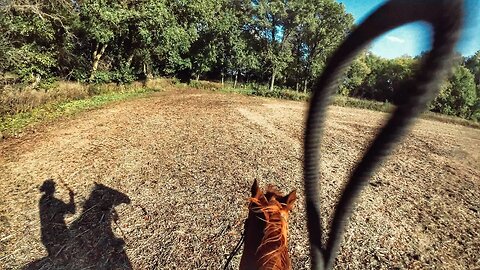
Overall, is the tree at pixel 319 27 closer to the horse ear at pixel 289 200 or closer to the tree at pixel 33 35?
the tree at pixel 33 35

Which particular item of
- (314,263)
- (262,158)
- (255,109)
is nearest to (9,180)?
(262,158)

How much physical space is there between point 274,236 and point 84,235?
188 inches

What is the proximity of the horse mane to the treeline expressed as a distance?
7143 millimetres

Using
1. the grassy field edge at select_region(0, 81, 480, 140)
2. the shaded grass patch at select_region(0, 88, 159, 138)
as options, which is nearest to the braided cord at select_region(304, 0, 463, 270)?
the grassy field edge at select_region(0, 81, 480, 140)

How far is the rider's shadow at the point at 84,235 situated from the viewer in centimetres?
475

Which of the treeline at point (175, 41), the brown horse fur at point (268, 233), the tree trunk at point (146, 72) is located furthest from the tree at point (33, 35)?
the brown horse fur at point (268, 233)

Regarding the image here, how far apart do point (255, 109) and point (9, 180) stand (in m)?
12.5

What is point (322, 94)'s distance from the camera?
0.73m

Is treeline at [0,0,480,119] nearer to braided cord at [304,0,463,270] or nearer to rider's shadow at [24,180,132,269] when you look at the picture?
rider's shadow at [24,180,132,269]

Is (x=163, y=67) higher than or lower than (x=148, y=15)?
lower

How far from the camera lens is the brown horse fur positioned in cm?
164

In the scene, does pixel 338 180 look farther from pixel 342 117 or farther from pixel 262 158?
pixel 342 117

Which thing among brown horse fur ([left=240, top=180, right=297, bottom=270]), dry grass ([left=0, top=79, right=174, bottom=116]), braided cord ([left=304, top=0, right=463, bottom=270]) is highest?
braided cord ([left=304, top=0, right=463, bottom=270])

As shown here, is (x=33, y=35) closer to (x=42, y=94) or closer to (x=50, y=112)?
(x=42, y=94)
